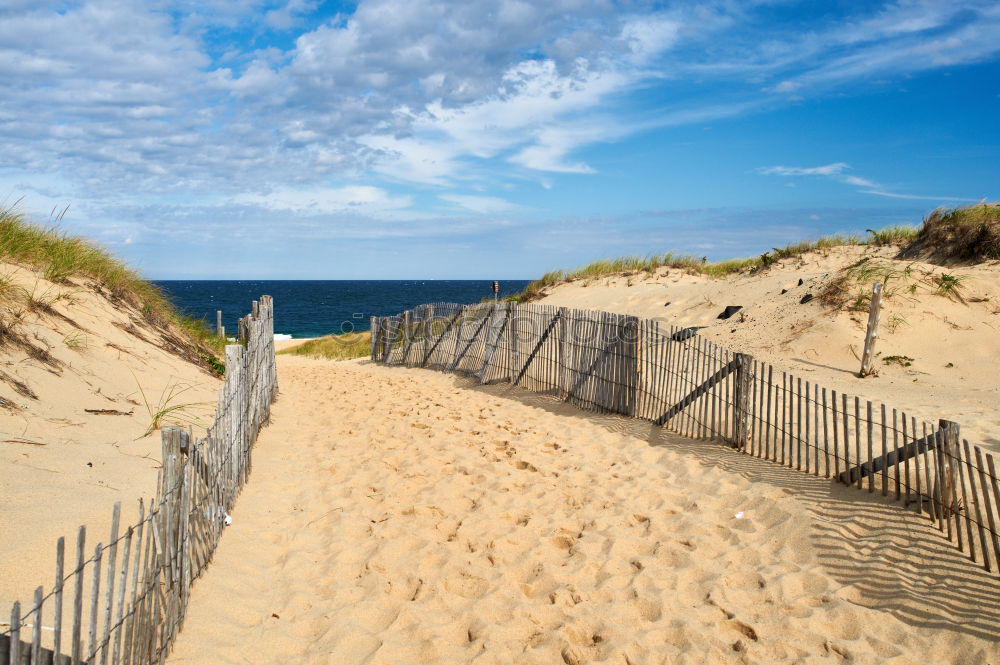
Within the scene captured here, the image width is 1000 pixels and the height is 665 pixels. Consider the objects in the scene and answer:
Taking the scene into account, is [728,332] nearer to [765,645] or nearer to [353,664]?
[765,645]

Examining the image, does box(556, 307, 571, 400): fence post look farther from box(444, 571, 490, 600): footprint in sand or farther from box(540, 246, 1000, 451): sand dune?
box(444, 571, 490, 600): footprint in sand

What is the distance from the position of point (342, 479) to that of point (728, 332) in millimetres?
8695

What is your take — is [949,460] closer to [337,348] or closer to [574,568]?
[574,568]

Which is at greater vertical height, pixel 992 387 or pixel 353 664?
pixel 992 387

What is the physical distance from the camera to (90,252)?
9227 millimetres

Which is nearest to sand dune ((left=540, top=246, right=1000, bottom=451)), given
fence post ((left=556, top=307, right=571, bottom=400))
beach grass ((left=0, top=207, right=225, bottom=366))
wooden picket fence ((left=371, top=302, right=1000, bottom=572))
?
wooden picket fence ((left=371, top=302, right=1000, bottom=572))

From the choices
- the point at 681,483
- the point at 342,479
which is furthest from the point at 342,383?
the point at 681,483

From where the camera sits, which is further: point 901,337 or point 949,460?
point 901,337

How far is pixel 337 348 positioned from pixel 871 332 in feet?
49.2

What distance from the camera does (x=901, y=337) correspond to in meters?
10.2

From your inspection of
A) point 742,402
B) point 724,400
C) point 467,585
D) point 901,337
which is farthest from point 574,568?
point 901,337

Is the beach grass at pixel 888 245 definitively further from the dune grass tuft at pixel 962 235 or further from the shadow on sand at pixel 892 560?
the shadow on sand at pixel 892 560

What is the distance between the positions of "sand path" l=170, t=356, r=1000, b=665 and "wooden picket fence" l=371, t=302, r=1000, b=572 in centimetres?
24

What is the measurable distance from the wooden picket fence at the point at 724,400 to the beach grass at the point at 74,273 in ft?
14.8
